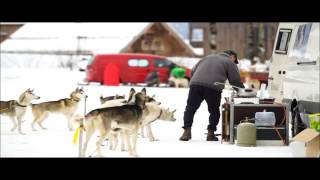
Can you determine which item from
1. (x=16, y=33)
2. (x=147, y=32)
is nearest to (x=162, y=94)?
(x=147, y=32)

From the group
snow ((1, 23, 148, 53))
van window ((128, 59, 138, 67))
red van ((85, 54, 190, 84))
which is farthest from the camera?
snow ((1, 23, 148, 53))

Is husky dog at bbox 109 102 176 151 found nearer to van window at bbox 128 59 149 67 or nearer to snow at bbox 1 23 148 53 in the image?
van window at bbox 128 59 149 67

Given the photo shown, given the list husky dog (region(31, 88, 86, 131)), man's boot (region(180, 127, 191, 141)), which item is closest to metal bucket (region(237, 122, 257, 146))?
man's boot (region(180, 127, 191, 141))

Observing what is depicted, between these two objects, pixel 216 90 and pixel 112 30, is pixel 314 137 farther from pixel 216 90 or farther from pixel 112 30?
pixel 112 30

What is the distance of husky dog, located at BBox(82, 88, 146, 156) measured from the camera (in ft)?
26.6

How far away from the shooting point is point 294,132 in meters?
10.2

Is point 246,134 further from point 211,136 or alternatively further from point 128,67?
point 128,67

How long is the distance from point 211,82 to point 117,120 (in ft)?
7.30

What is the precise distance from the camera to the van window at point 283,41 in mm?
11200

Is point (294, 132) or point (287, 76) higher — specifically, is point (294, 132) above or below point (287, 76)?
below

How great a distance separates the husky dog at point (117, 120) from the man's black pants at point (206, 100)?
1.35m

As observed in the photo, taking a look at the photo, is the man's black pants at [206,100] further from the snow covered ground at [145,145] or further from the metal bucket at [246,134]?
the metal bucket at [246,134]

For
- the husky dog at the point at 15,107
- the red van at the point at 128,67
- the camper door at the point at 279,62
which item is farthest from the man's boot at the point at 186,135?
the red van at the point at 128,67

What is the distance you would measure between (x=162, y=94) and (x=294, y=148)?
37.7 feet
